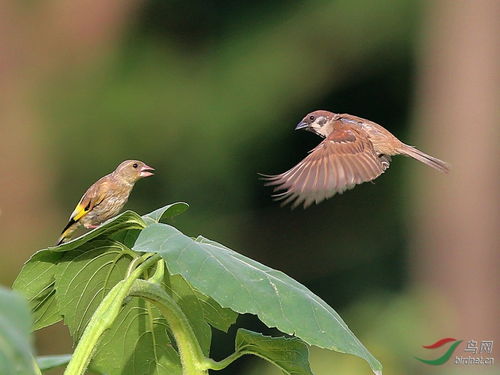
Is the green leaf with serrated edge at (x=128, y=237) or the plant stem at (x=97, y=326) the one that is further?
the green leaf with serrated edge at (x=128, y=237)

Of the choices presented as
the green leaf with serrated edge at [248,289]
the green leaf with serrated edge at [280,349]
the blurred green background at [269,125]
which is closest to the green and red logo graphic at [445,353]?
the blurred green background at [269,125]

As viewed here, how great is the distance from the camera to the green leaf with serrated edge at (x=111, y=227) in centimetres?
150

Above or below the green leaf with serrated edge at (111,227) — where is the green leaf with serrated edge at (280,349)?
Answer: below

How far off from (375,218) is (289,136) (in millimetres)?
923

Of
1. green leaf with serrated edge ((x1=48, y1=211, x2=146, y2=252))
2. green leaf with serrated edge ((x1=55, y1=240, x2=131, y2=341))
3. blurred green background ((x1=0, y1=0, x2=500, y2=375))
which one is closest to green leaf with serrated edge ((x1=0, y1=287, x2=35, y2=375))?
green leaf with serrated edge ((x1=48, y1=211, x2=146, y2=252))

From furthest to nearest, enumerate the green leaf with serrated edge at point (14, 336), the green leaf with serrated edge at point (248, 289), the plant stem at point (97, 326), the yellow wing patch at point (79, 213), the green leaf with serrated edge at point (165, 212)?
the yellow wing patch at point (79, 213)
the green leaf with serrated edge at point (165, 212)
the green leaf with serrated edge at point (248, 289)
the plant stem at point (97, 326)
the green leaf with serrated edge at point (14, 336)

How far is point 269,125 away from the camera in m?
8.41

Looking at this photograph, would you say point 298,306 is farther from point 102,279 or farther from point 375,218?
point 375,218

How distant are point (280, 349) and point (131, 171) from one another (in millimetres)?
1657

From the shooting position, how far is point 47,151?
8.22 m

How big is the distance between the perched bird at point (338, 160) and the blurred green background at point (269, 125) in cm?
353

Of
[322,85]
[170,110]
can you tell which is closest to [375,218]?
[322,85]

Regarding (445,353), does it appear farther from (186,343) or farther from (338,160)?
(186,343)

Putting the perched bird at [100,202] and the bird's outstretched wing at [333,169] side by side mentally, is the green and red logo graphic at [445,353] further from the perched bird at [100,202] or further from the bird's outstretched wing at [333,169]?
the perched bird at [100,202]
